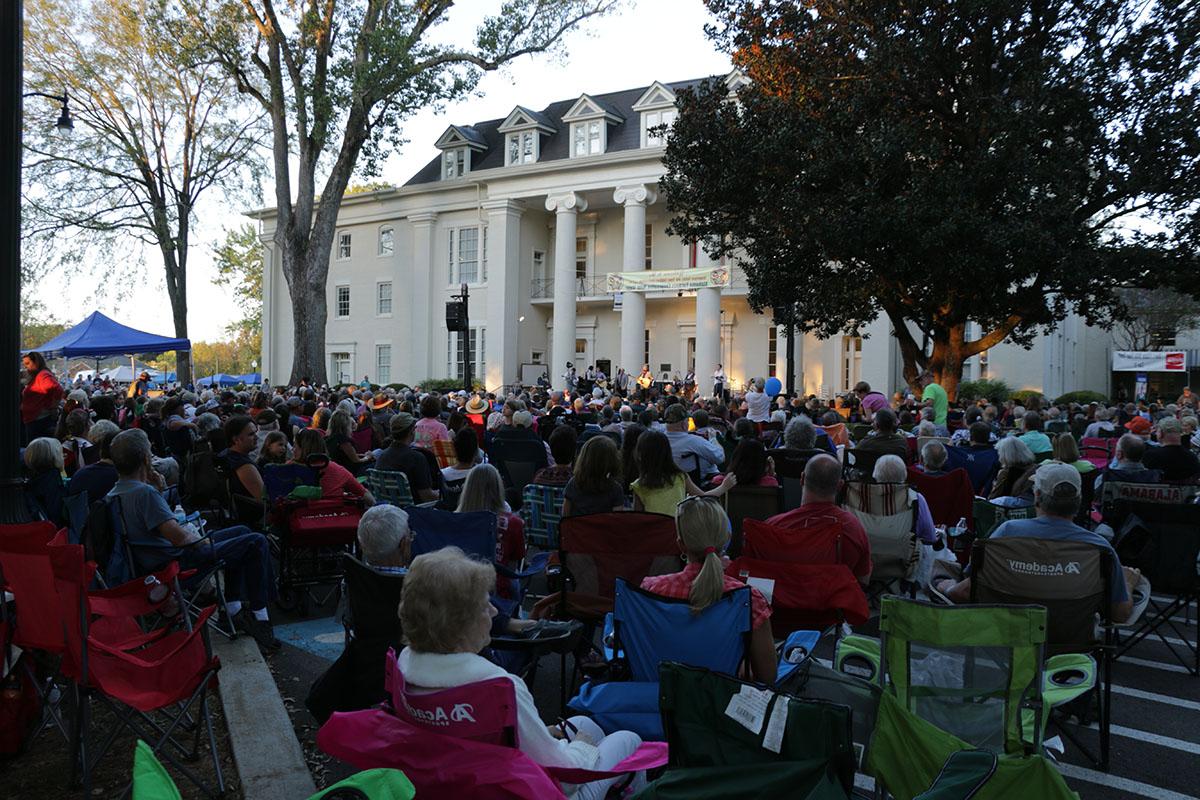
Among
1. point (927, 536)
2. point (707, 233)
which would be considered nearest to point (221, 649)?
point (927, 536)

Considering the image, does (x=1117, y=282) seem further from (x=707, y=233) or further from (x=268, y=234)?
(x=268, y=234)

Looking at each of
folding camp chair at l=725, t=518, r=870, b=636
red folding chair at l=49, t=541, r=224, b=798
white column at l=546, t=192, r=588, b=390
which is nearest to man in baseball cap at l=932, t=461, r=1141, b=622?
folding camp chair at l=725, t=518, r=870, b=636

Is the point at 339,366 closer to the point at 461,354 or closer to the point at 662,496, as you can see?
the point at 461,354

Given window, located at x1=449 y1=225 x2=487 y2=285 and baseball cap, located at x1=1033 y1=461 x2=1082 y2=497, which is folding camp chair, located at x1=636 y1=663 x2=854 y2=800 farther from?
window, located at x1=449 y1=225 x2=487 y2=285

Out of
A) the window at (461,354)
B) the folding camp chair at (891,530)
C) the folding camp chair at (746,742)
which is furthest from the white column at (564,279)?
the folding camp chair at (746,742)

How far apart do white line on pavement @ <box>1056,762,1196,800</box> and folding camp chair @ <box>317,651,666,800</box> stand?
9.68 ft

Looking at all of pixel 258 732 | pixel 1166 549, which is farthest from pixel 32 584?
pixel 1166 549

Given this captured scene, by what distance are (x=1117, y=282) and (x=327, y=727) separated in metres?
18.3

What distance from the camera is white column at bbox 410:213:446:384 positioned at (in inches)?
1497

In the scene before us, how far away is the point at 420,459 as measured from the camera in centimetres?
771

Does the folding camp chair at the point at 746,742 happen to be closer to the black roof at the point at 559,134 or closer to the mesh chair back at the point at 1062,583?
the mesh chair back at the point at 1062,583

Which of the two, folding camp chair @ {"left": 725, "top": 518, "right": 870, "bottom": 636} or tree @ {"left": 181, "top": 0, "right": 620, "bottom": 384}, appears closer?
folding camp chair @ {"left": 725, "top": 518, "right": 870, "bottom": 636}

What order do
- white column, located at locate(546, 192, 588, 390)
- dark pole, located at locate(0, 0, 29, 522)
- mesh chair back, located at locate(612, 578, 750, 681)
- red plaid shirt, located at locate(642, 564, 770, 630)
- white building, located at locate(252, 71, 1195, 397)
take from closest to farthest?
mesh chair back, located at locate(612, 578, 750, 681), red plaid shirt, located at locate(642, 564, 770, 630), dark pole, located at locate(0, 0, 29, 522), white building, located at locate(252, 71, 1195, 397), white column, located at locate(546, 192, 588, 390)

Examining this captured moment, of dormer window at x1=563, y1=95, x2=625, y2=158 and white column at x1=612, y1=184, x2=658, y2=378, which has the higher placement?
dormer window at x1=563, y1=95, x2=625, y2=158
